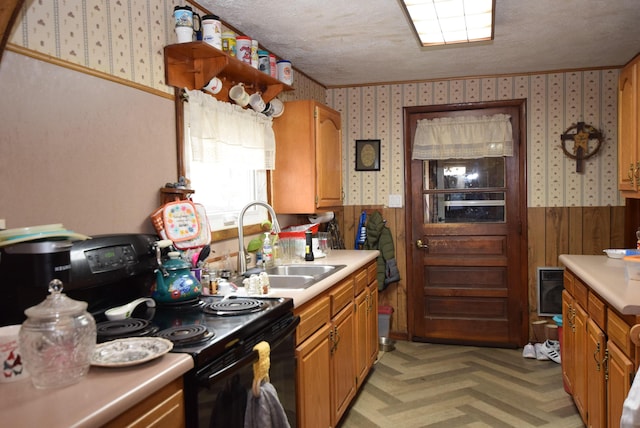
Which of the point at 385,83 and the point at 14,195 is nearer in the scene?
the point at 14,195

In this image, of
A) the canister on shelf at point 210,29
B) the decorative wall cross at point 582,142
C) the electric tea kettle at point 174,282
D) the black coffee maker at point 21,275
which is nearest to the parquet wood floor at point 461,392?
the electric tea kettle at point 174,282

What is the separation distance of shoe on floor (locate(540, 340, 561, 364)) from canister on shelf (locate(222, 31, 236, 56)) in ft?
10.5

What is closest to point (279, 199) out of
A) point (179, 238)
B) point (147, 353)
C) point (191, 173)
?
point (191, 173)

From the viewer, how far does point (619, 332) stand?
2.16m

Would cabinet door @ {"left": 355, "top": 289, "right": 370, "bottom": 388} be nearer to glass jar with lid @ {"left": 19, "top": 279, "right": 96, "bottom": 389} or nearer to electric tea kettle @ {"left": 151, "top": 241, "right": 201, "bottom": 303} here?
electric tea kettle @ {"left": 151, "top": 241, "right": 201, "bottom": 303}

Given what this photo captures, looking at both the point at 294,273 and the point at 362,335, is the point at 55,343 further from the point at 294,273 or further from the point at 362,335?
the point at 362,335

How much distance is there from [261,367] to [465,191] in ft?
10.4

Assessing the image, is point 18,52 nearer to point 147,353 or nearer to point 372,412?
point 147,353

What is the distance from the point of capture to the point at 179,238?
2.25 metres

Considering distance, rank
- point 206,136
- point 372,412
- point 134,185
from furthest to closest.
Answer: point 372,412
point 206,136
point 134,185

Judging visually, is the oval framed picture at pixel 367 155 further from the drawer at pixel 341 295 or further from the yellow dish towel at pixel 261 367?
the yellow dish towel at pixel 261 367

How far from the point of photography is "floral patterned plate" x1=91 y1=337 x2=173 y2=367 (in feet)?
4.42

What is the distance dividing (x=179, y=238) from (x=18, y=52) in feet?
3.01

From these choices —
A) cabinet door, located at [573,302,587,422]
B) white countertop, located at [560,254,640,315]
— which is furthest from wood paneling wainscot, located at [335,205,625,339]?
cabinet door, located at [573,302,587,422]
